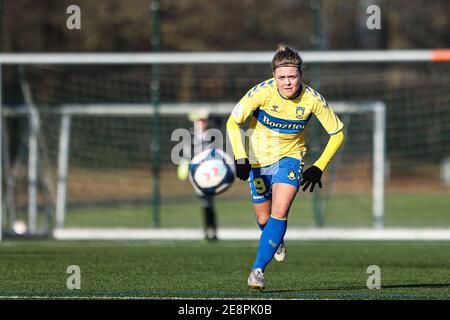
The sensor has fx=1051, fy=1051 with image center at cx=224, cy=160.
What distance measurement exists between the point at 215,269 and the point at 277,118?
7.46 feet

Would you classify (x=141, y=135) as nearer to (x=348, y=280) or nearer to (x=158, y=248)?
(x=158, y=248)

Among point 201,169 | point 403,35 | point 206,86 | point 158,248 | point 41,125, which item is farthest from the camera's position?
point 403,35

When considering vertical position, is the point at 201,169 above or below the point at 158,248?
above

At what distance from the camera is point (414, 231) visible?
15258 millimetres

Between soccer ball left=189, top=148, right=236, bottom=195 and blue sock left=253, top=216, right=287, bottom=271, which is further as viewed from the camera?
soccer ball left=189, top=148, right=236, bottom=195

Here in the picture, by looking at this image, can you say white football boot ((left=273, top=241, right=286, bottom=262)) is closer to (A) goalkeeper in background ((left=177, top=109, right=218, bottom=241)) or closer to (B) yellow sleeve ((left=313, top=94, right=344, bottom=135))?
(B) yellow sleeve ((left=313, top=94, right=344, bottom=135))

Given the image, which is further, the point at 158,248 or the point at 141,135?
the point at 141,135

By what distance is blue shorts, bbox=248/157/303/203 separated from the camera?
8539 millimetres

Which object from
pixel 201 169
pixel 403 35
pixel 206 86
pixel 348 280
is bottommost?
pixel 348 280

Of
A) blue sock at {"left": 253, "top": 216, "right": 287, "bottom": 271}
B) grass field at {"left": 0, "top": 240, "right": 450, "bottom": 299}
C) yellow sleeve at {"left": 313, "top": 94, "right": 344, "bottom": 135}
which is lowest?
grass field at {"left": 0, "top": 240, "right": 450, "bottom": 299}

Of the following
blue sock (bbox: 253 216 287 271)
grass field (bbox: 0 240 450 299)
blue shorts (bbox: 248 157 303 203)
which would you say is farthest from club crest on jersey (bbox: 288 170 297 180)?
grass field (bbox: 0 240 450 299)
